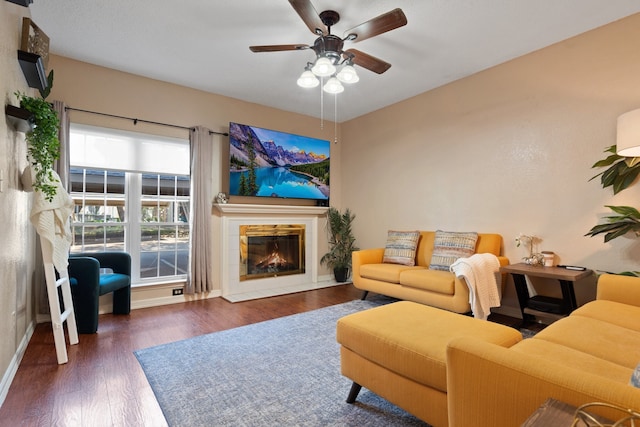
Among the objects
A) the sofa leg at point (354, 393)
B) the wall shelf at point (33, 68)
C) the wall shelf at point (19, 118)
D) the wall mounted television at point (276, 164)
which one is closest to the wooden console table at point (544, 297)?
the sofa leg at point (354, 393)

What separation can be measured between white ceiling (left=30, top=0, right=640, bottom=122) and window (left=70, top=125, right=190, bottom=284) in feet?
2.84

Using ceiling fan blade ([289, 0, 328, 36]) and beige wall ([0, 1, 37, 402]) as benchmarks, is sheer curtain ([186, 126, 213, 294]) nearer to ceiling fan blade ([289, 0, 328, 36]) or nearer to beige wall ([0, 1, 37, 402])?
beige wall ([0, 1, 37, 402])

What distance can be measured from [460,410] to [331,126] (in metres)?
5.06

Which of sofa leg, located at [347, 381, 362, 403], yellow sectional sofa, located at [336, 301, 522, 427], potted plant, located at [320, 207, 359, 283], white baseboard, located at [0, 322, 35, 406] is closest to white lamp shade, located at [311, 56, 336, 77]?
yellow sectional sofa, located at [336, 301, 522, 427]

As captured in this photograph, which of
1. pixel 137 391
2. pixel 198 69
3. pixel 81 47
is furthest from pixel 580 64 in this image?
pixel 81 47

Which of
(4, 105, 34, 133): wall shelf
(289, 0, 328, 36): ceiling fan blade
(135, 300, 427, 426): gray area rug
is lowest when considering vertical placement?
(135, 300, 427, 426): gray area rug

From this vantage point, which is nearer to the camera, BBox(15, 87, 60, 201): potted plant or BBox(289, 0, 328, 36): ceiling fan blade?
BBox(289, 0, 328, 36): ceiling fan blade

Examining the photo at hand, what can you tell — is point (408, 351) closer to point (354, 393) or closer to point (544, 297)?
point (354, 393)

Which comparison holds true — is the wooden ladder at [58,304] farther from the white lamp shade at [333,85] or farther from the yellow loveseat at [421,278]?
the yellow loveseat at [421,278]

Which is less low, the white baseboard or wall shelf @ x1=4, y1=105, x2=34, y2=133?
wall shelf @ x1=4, y1=105, x2=34, y2=133

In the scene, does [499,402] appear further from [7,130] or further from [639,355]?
[7,130]

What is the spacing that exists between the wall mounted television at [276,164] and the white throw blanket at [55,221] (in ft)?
6.41

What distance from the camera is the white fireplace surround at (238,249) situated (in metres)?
4.33

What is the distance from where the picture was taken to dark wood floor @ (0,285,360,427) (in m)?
1.76
